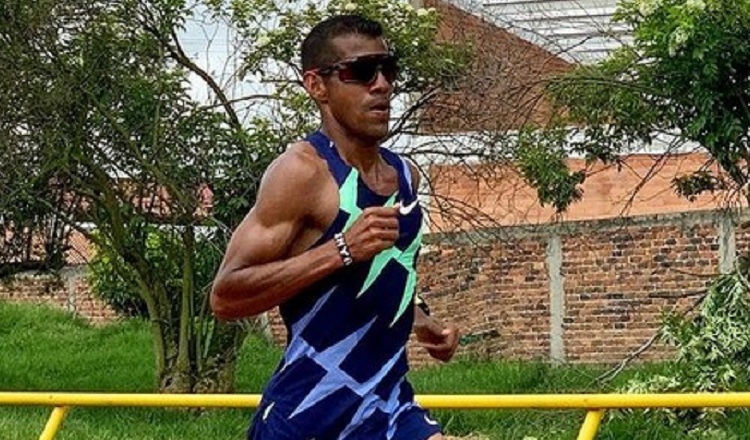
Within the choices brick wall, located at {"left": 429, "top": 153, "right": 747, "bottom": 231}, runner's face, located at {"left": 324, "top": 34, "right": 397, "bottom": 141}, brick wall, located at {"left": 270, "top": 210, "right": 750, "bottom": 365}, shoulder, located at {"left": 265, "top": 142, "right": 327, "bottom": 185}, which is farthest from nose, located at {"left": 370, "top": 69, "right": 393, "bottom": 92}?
brick wall, located at {"left": 270, "top": 210, "right": 750, "bottom": 365}

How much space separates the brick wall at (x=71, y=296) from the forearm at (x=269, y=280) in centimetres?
1420

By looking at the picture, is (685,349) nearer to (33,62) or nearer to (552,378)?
(552,378)

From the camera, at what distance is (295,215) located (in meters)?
3.39

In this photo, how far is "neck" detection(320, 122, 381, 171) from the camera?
11.6ft

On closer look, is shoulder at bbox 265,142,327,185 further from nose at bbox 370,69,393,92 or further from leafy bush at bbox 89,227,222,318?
leafy bush at bbox 89,227,222,318

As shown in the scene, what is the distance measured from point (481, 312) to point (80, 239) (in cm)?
396

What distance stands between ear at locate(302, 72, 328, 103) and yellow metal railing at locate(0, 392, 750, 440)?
1.24 m

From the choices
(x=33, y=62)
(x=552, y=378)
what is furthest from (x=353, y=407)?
(x=552, y=378)

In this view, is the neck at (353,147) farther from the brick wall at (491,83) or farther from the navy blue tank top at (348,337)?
the brick wall at (491,83)

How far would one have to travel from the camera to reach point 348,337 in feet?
11.2

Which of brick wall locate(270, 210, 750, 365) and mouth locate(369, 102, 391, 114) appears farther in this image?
brick wall locate(270, 210, 750, 365)

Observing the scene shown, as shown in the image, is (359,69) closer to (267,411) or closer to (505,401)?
(267,411)

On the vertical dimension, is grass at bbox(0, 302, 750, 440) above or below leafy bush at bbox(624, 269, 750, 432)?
below

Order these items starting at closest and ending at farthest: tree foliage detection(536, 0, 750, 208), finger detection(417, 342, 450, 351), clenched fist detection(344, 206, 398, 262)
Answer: clenched fist detection(344, 206, 398, 262) → finger detection(417, 342, 450, 351) → tree foliage detection(536, 0, 750, 208)
